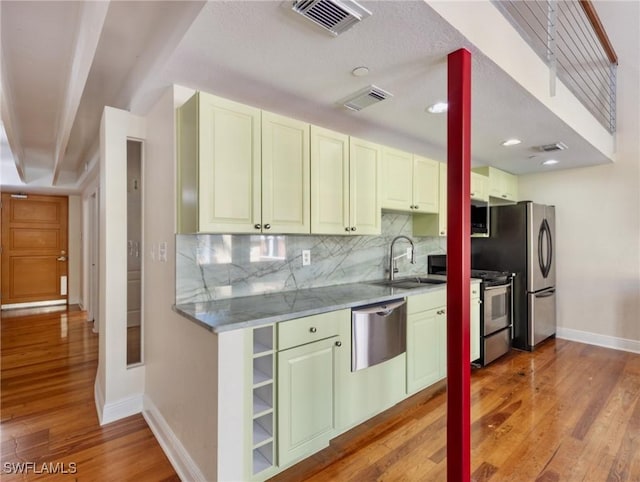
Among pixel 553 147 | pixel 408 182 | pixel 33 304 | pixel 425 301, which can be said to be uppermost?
pixel 553 147

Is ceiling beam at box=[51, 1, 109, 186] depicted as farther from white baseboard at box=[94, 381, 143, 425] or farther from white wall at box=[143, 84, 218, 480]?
white baseboard at box=[94, 381, 143, 425]

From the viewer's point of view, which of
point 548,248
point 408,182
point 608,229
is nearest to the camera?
point 408,182

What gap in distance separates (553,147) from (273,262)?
2861 millimetres

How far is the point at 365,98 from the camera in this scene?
2.17 m

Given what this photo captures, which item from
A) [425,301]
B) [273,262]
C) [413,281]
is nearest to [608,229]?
[413,281]

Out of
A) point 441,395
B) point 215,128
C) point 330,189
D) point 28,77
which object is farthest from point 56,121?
point 441,395

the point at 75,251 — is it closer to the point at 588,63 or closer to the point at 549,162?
the point at 549,162

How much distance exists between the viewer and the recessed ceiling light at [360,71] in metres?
1.83

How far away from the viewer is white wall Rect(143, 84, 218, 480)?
1.63m

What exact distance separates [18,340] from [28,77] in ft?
10.8

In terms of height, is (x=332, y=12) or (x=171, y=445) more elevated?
(x=332, y=12)

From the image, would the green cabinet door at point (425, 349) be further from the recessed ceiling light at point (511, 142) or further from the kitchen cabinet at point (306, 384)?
the recessed ceiling light at point (511, 142)

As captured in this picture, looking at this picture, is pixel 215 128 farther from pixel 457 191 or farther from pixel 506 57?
pixel 506 57

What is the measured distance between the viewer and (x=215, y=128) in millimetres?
1844
